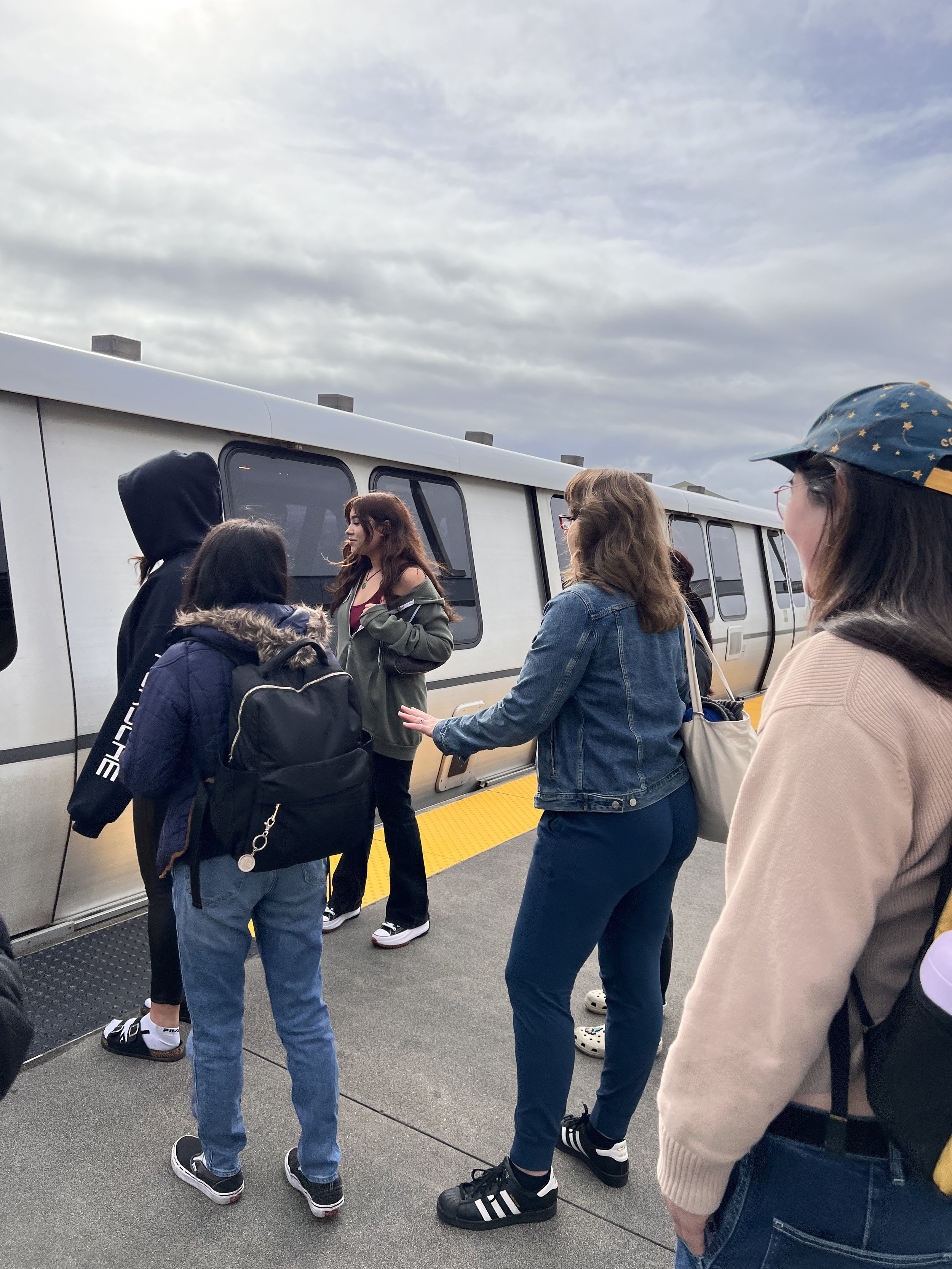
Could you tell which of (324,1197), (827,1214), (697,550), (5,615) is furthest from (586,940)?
(697,550)

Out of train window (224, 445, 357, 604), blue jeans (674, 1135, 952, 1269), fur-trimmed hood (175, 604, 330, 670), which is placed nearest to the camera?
blue jeans (674, 1135, 952, 1269)

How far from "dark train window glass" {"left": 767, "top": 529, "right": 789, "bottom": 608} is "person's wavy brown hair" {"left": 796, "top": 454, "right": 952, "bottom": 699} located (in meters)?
11.0

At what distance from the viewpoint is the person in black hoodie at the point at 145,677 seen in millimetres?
2668

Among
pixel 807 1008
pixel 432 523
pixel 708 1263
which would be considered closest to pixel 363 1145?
pixel 708 1263

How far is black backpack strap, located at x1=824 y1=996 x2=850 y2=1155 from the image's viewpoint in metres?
1.07

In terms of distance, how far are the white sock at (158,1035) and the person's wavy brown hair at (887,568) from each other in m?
2.59

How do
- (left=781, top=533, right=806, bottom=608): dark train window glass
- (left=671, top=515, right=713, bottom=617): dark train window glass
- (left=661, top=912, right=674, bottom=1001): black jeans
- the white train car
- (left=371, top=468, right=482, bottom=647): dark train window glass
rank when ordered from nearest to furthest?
(left=661, top=912, right=674, bottom=1001): black jeans, the white train car, (left=371, top=468, right=482, bottom=647): dark train window glass, (left=671, top=515, right=713, bottom=617): dark train window glass, (left=781, top=533, right=806, bottom=608): dark train window glass

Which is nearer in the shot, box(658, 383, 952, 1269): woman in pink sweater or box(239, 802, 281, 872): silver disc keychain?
box(658, 383, 952, 1269): woman in pink sweater

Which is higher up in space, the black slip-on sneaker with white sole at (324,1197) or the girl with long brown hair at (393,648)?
the girl with long brown hair at (393,648)

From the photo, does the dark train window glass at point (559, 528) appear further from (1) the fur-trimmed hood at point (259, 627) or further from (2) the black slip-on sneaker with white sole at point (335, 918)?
(1) the fur-trimmed hood at point (259, 627)

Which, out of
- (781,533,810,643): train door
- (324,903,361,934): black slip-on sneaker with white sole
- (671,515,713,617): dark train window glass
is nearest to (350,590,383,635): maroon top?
(324,903,361,934): black slip-on sneaker with white sole

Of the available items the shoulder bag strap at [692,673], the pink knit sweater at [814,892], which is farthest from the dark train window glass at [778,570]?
the pink knit sweater at [814,892]

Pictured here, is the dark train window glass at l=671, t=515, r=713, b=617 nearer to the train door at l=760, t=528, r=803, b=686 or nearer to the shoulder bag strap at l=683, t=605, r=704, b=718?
the train door at l=760, t=528, r=803, b=686

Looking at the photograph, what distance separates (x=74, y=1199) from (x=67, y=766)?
1524 mm
